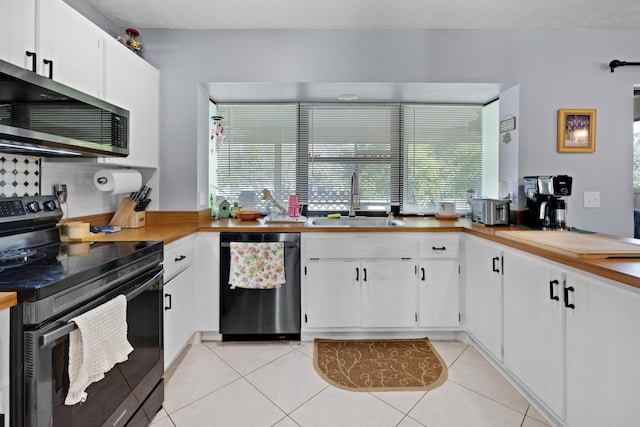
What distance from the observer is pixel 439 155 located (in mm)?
3281

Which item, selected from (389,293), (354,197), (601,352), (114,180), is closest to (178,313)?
(114,180)

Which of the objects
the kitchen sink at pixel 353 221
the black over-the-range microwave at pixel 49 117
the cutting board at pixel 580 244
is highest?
the black over-the-range microwave at pixel 49 117

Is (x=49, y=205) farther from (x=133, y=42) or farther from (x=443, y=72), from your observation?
(x=443, y=72)

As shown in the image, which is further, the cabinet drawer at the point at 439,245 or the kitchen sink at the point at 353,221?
the kitchen sink at the point at 353,221

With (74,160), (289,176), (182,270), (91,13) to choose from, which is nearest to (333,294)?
(182,270)

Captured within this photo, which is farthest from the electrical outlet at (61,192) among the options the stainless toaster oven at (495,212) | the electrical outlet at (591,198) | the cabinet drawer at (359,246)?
the electrical outlet at (591,198)

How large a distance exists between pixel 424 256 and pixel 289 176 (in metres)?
1.47

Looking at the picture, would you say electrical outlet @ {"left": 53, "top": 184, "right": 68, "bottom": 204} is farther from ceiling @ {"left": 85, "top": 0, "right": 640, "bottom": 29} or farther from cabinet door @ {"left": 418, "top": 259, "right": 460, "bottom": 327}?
cabinet door @ {"left": 418, "top": 259, "right": 460, "bottom": 327}

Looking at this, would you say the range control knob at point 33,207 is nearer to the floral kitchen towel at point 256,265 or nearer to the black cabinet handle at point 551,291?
the floral kitchen towel at point 256,265

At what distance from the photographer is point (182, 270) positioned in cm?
219

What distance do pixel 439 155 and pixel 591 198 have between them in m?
1.25

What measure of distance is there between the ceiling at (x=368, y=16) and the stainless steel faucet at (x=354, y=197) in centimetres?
76

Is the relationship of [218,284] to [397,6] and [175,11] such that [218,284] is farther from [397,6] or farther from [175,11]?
[397,6]

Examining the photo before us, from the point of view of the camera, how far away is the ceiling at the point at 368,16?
2.25m
